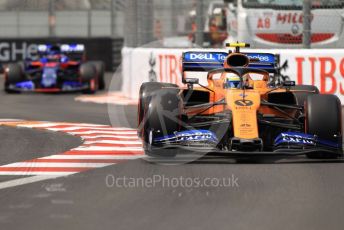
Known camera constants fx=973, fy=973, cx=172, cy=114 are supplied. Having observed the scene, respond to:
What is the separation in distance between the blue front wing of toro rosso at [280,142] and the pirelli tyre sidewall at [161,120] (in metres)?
0.08

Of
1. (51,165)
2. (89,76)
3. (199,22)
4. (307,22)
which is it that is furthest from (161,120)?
(89,76)

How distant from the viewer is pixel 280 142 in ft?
31.1

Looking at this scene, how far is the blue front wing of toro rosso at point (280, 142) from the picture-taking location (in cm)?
943

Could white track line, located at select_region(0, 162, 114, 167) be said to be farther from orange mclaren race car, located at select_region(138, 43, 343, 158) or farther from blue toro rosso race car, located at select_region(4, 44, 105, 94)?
blue toro rosso race car, located at select_region(4, 44, 105, 94)

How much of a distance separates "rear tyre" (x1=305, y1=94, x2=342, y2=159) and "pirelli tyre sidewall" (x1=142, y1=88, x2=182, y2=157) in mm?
1308

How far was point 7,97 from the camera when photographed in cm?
2084

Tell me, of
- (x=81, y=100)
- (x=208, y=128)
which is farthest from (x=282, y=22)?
(x=208, y=128)

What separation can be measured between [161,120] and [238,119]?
2.57 feet

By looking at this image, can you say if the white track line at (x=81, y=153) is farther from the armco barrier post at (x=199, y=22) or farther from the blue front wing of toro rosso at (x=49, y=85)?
the blue front wing of toro rosso at (x=49, y=85)

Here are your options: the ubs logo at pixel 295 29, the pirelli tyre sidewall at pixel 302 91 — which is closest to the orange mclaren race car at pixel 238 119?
the pirelli tyre sidewall at pixel 302 91

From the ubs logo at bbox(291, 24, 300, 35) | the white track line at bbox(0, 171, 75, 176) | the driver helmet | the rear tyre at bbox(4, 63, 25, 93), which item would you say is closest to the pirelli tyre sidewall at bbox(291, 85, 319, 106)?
Answer: the driver helmet

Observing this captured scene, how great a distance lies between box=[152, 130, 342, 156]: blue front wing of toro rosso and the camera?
943 centimetres

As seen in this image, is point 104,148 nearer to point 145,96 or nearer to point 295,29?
point 145,96

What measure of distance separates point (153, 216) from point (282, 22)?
12.2 m
